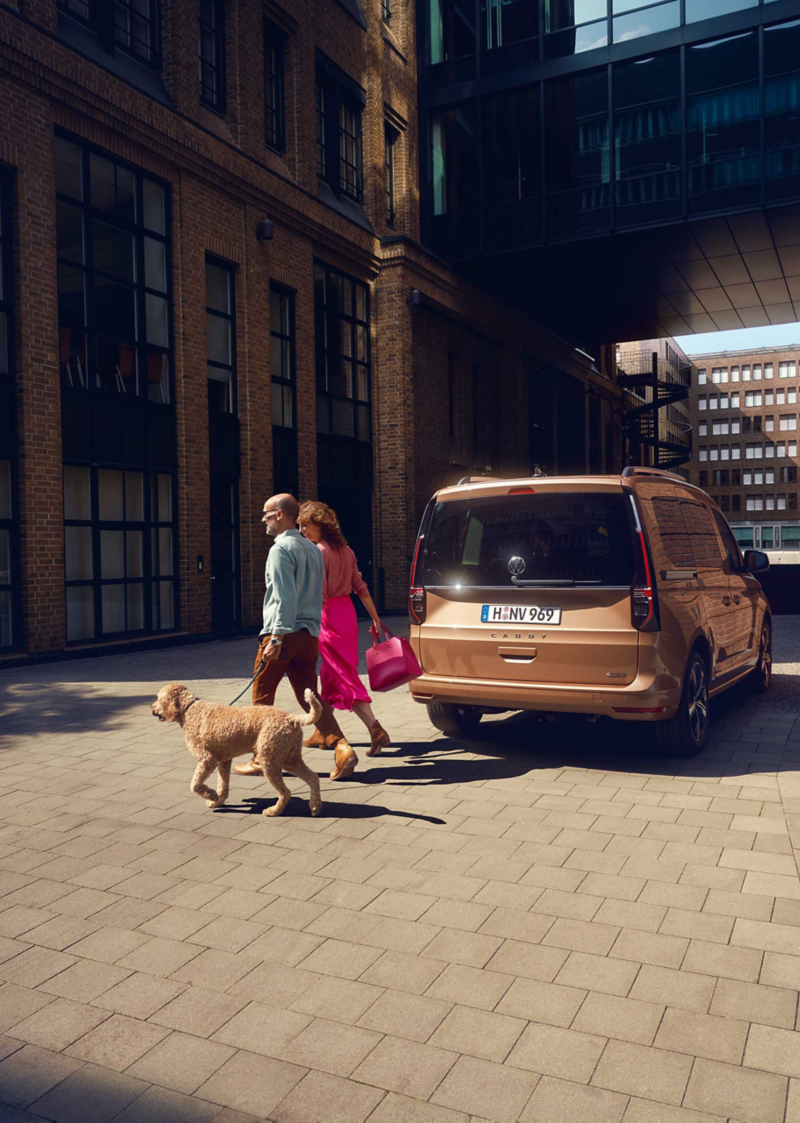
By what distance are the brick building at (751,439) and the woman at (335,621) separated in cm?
9824

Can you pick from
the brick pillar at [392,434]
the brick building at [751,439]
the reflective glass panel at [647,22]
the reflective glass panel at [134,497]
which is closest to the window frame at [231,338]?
the reflective glass panel at [134,497]

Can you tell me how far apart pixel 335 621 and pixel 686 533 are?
267 cm

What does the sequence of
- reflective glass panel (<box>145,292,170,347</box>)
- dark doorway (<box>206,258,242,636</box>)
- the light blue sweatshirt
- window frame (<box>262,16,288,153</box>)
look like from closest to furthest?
the light blue sweatshirt, reflective glass panel (<box>145,292,170,347</box>), dark doorway (<box>206,258,242,636</box>), window frame (<box>262,16,288,153</box>)

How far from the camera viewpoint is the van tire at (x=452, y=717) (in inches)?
292

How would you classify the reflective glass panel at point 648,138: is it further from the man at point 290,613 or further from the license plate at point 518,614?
the man at point 290,613

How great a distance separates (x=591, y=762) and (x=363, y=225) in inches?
676

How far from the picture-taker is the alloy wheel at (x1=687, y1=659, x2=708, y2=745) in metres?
6.60

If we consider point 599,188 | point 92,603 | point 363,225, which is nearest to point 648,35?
point 599,188

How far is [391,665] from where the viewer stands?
652cm

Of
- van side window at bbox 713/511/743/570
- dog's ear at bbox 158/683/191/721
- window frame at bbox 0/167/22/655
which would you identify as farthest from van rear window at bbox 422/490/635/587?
window frame at bbox 0/167/22/655

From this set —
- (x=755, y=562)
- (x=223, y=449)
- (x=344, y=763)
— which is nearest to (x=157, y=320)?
(x=223, y=449)

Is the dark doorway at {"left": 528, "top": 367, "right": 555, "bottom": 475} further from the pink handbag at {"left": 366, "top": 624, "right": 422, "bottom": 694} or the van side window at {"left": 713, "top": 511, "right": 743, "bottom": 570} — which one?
the pink handbag at {"left": 366, "top": 624, "right": 422, "bottom": 694}

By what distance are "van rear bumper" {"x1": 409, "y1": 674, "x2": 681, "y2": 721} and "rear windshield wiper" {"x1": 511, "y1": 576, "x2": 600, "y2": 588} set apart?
25.7 inches

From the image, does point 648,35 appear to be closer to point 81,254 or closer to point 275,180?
point 275,180
